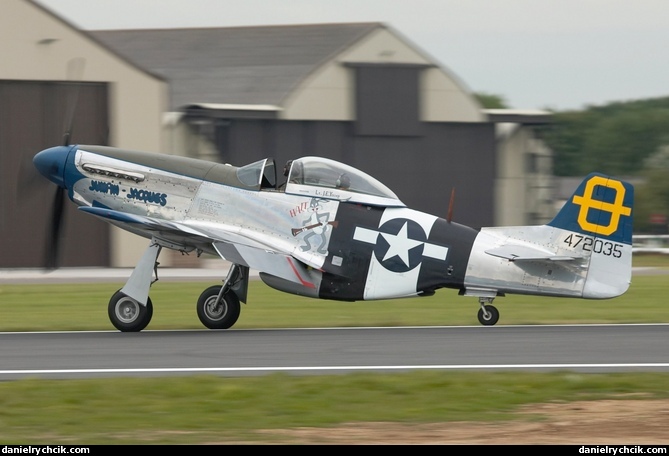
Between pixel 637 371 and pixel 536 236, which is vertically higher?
pixel 536 236

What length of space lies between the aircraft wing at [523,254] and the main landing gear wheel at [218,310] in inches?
141

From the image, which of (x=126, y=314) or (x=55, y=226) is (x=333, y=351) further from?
(x=55, y=226)

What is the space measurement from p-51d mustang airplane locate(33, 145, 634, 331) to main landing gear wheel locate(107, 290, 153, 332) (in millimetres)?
13

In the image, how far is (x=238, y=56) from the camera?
45.9 meters

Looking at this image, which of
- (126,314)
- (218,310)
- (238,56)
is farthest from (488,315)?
(238,56)

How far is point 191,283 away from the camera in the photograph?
1053 inches

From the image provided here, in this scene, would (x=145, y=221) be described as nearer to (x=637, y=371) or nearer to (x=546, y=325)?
(x=546, y=325)

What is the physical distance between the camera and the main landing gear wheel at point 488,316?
15.6m

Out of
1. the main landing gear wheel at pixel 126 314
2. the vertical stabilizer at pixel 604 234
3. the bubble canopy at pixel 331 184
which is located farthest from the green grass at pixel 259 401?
the bubble canopy at pixel 331 184

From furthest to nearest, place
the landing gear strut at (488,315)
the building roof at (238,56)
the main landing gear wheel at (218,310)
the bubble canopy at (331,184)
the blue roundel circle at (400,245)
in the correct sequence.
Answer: the building roof at (238,56)
the landing gear strut at (488,315)
the main landing gear wheel at (218,310)
the bubble canopy at (331,184)
the blue roundel circle at (400,245)

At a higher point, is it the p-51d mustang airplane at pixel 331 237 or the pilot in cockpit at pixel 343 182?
the pilot in cockpit at pixel 343 182

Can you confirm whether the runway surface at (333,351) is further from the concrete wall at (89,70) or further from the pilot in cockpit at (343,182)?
the concrete wall at (89,70)
